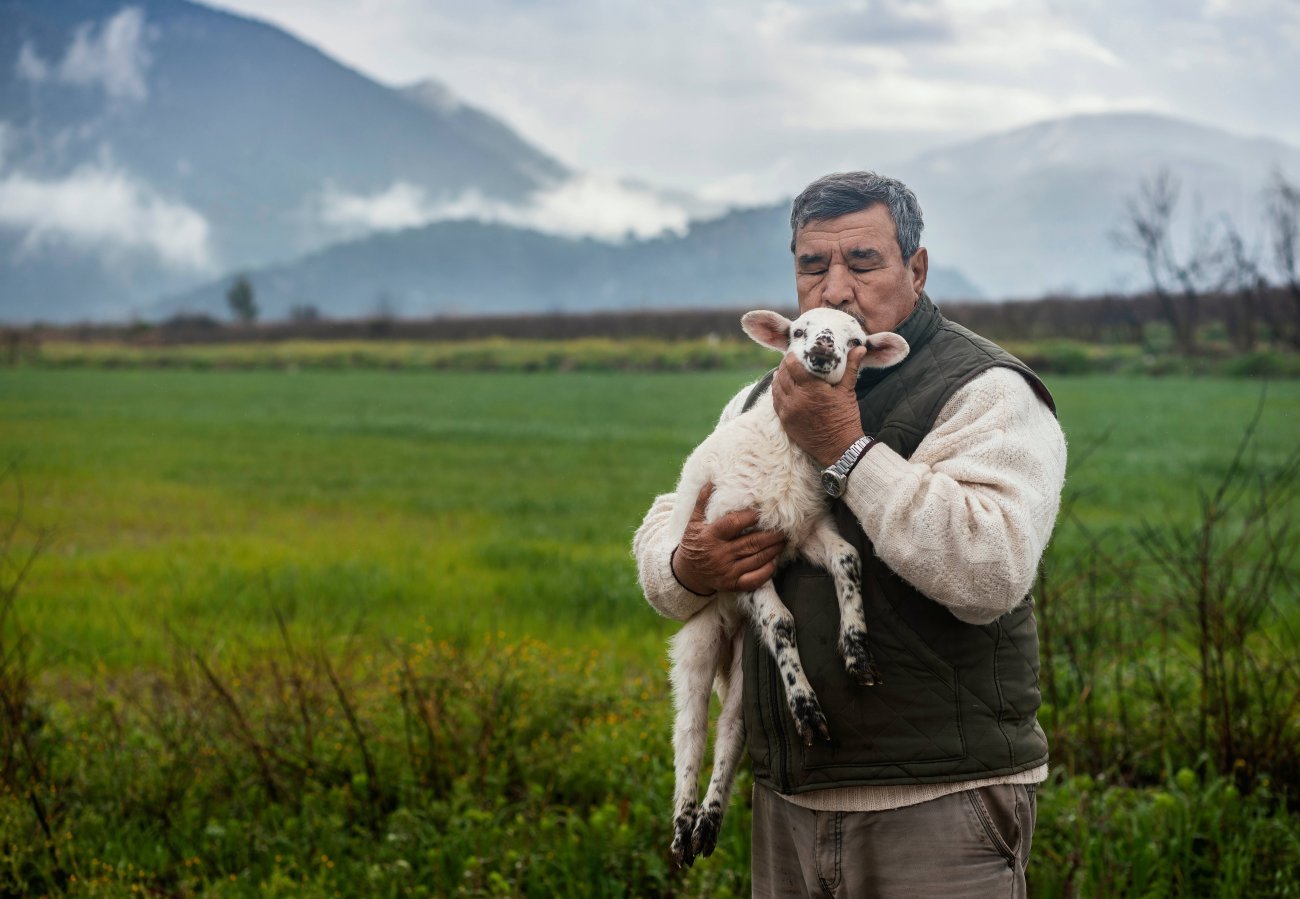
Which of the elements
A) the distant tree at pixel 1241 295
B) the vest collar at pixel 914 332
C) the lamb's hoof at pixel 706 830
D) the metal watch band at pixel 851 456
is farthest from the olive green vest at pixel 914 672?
the distant tree at pixel 1241 295

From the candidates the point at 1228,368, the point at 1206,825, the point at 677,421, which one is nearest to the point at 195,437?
the point at 677,421

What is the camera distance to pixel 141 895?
4.24 meters

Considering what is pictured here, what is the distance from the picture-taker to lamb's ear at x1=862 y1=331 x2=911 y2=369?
7.78 feet

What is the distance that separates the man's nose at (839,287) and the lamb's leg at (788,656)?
70 centimetres

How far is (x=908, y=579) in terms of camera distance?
224cm

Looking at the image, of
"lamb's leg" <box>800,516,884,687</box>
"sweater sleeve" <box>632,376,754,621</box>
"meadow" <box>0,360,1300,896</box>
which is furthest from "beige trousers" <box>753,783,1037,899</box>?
"meadow" <box>0,360,1300,896</box>

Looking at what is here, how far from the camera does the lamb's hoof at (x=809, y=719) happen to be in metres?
2.41

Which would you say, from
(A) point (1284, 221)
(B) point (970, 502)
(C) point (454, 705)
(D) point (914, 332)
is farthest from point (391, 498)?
(A) point (1284, 221)

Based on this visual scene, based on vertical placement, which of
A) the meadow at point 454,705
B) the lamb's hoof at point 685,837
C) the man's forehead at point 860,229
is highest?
the man's forehead at point 860,229

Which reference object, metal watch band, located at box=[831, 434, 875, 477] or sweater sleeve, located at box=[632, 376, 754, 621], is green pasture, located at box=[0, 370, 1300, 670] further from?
metal watch band, located at box=[831, 434, 875, 477]

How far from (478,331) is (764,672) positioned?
76697 mm

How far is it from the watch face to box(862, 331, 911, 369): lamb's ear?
0.29 metres

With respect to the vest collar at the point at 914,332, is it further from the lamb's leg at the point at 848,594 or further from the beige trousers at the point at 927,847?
the beige trousers at the point at 927,847

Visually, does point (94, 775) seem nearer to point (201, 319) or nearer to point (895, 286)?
point (895, 286)
